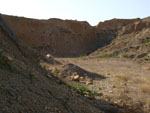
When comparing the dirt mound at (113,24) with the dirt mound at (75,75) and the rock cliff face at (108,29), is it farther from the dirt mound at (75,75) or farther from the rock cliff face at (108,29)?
the dirt mound at (75,75)

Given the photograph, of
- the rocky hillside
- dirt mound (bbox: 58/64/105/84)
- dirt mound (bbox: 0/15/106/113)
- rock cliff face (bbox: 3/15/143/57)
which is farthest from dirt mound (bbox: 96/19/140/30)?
dirt mound (bbox: 0/15/106/113)

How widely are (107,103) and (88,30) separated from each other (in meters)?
24.4

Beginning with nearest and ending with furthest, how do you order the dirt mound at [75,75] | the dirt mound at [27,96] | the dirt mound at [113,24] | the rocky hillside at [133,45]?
the dirt mound at [27,96], the dirt mound at [75,75], the rocky hillside at [133,45], the dirt mound at [113,24]

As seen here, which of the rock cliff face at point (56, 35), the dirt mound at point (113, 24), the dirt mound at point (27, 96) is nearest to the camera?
the dirt mound at point (27, 96)

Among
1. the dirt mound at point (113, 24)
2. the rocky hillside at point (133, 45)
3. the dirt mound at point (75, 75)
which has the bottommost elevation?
the dirt mound at point (75, 75)

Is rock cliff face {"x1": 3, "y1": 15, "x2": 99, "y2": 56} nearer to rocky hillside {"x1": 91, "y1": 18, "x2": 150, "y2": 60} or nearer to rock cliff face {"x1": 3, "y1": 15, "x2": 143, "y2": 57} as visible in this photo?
rock cliff face {"x1": 3, "y1": 15, "x2": 143, "y2": 57}

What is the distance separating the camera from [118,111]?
15.7ft

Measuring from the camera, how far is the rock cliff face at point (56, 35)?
2434 cm

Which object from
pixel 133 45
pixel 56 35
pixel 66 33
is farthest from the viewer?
pixel 66 33

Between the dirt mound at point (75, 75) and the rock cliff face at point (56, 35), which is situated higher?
the rock cliff face at point (56, 35)

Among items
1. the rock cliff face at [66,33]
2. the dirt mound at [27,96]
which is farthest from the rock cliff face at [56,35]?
the dirt mound at [27,96]

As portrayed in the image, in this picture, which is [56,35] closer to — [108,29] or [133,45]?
[108,29]

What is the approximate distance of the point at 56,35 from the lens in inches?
1048

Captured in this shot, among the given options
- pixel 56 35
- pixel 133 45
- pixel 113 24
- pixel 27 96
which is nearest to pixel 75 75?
pixel 27 96
